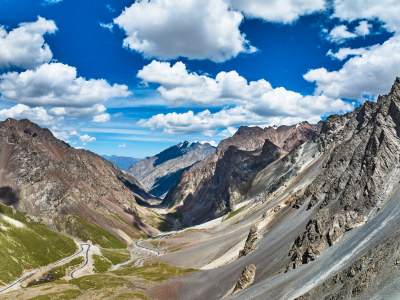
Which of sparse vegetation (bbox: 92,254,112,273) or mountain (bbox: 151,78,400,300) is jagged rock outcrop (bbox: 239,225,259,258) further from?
sparse vegetation (bbox: 92,254,112,273)

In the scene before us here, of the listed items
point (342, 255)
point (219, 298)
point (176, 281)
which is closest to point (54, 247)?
point (176, 281)

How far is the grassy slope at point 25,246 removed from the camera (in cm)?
12470

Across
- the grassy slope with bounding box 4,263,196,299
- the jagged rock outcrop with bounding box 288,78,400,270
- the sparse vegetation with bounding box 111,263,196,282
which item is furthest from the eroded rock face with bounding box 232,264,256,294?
the sparse vegetation with bounding box 111,263,196,282

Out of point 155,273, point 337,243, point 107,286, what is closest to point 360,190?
point 337,243

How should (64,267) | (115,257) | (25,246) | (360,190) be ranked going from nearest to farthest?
1. (360,190)
2. (64,267)
3. (25,246)
4. (115,257)

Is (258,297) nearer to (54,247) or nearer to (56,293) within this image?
(56,293)

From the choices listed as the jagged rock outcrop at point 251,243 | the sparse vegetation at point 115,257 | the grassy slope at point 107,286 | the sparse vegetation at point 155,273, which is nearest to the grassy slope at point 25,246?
the sparse vegetation at point 115,257

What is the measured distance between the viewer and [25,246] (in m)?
144

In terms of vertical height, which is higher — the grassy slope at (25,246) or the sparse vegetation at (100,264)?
the grassy slope at (25,246)

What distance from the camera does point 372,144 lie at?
82062mm

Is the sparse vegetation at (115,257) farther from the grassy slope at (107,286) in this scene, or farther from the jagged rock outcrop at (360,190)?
the jagged rock outcrop at (360,190)

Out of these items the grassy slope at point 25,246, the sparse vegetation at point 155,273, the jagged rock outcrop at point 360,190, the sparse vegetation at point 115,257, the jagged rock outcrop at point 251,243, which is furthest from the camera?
the sparse vegetation at point 115,257

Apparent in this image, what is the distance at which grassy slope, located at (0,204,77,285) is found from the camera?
12470 cm

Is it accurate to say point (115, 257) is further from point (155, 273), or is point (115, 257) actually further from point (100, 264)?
point (155, 273)
